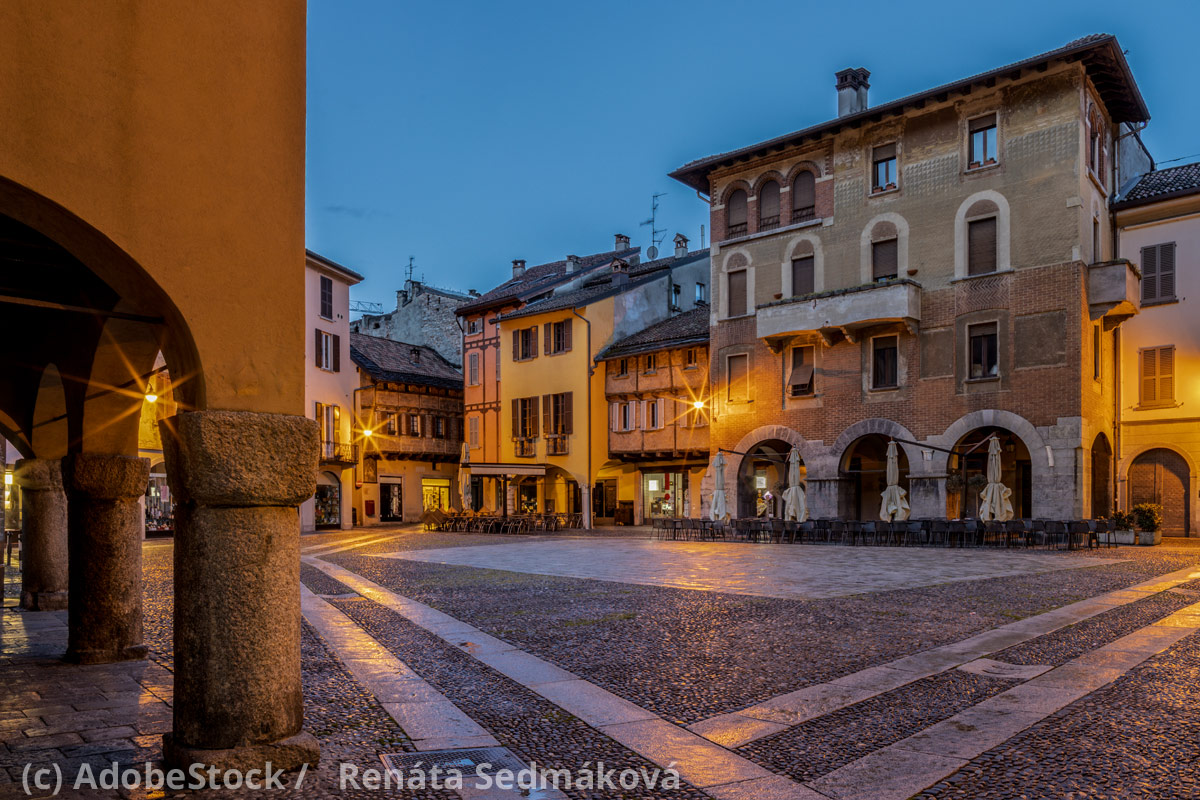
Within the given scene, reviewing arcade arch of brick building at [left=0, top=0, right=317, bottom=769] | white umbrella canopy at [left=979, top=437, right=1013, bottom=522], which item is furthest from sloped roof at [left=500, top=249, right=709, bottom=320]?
arcade arch of brick building at [left=0, top=0, right=317, bottom=769]

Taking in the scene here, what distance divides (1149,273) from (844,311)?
8.64 meters

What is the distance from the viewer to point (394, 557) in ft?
67.1

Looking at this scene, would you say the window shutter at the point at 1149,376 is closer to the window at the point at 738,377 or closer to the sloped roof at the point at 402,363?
the window at the point at 738,377

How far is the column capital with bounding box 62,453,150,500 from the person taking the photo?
6.98 meters

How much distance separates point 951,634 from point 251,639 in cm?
685

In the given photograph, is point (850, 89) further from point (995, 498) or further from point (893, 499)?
point (995, 498)

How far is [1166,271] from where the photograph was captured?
84.0ft

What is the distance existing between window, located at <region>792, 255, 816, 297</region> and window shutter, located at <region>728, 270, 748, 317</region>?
1.88m

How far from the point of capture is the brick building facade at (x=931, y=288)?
2362cm

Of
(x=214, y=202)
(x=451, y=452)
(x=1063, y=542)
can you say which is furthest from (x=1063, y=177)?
(x=451, y=452)

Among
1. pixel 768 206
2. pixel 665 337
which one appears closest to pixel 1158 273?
pixel 768 206

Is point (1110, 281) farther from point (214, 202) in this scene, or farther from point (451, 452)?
point (451, 452)

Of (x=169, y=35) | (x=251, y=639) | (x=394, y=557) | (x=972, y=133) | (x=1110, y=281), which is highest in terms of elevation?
(x=972, y=133)

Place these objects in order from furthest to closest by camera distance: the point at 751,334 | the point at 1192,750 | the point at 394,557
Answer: the point at 751,334 → the point at 394,557 → the point at 1192,750
